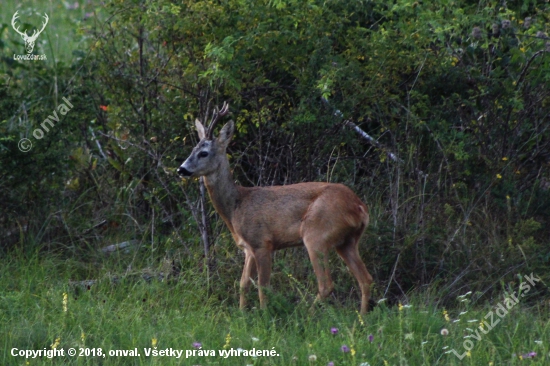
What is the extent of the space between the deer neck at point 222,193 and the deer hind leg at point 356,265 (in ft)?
3.27

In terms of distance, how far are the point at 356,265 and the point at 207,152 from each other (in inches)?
62.8

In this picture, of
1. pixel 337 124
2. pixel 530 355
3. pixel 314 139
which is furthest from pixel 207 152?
pixel 530 355

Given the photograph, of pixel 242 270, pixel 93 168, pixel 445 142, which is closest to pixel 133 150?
pixel 93 168

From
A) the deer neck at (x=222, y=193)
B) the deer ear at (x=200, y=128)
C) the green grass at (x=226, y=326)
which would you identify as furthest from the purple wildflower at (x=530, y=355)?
the deer ear at (x=200, y=128)

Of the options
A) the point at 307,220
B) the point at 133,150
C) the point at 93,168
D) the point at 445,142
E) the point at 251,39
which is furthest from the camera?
the point at 93,168

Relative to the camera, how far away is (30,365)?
5754 millimetres

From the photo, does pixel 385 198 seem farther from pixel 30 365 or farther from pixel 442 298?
pixel 30 365

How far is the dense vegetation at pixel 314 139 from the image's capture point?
752 centimetres

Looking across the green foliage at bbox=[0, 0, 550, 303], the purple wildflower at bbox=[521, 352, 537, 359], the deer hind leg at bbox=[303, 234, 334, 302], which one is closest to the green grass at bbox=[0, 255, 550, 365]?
the purple wildflower at bbox=[521, 352, 537, 359]

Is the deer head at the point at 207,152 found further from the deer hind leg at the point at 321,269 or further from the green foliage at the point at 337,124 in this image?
the deer hind leg at the point at 321,269

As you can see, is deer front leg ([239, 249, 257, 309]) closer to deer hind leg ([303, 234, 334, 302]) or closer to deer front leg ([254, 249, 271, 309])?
deer front leg ([254, 249, 271, 309])

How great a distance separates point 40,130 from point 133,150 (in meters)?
0.95

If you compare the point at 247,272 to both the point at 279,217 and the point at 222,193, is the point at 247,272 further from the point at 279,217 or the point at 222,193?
the point at 222,193

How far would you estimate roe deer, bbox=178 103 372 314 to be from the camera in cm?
697
